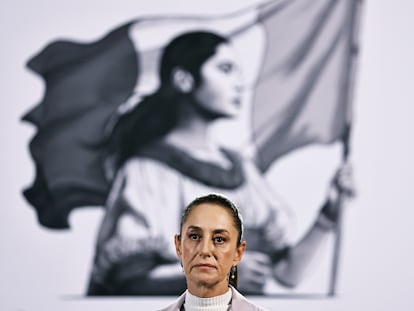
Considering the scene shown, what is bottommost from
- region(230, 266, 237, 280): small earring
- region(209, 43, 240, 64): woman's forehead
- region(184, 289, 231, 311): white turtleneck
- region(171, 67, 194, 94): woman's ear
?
region(184, 289, 231, 311): white turtleneck

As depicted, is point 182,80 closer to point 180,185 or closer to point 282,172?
point 180,185

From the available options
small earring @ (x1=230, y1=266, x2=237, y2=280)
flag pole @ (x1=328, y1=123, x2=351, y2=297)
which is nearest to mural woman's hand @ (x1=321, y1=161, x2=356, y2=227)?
Answer: flag pole @ (x1=328, y1=123, x2=351, y2=297)

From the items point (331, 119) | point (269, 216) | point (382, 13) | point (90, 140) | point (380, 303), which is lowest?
point (380, 303)

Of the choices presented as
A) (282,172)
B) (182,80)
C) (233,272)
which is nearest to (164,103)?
(182,80)

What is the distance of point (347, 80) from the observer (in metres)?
3.49

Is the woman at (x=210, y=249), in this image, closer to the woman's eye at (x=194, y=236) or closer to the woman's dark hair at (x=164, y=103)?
the woman's eye at (x=194, y=236)

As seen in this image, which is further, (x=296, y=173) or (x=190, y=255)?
(x=296, y=173)

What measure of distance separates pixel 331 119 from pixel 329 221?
17.6 inches

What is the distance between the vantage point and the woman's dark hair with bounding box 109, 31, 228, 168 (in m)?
3.46

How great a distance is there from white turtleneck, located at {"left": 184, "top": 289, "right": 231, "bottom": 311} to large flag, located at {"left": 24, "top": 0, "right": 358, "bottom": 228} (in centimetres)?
206

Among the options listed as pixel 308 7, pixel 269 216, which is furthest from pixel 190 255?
pixel 308 7

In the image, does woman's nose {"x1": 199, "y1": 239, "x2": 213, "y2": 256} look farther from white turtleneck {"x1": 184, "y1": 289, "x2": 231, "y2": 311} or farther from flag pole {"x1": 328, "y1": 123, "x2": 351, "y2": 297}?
flag pole {"x1": 328, "y1": 123, "x2": 351, "y2": 297}

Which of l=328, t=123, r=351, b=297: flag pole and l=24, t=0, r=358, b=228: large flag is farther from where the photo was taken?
l=24, t=0, r=358, b=228: large flag

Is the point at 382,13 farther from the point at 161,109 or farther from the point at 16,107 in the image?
the point at 16,107
